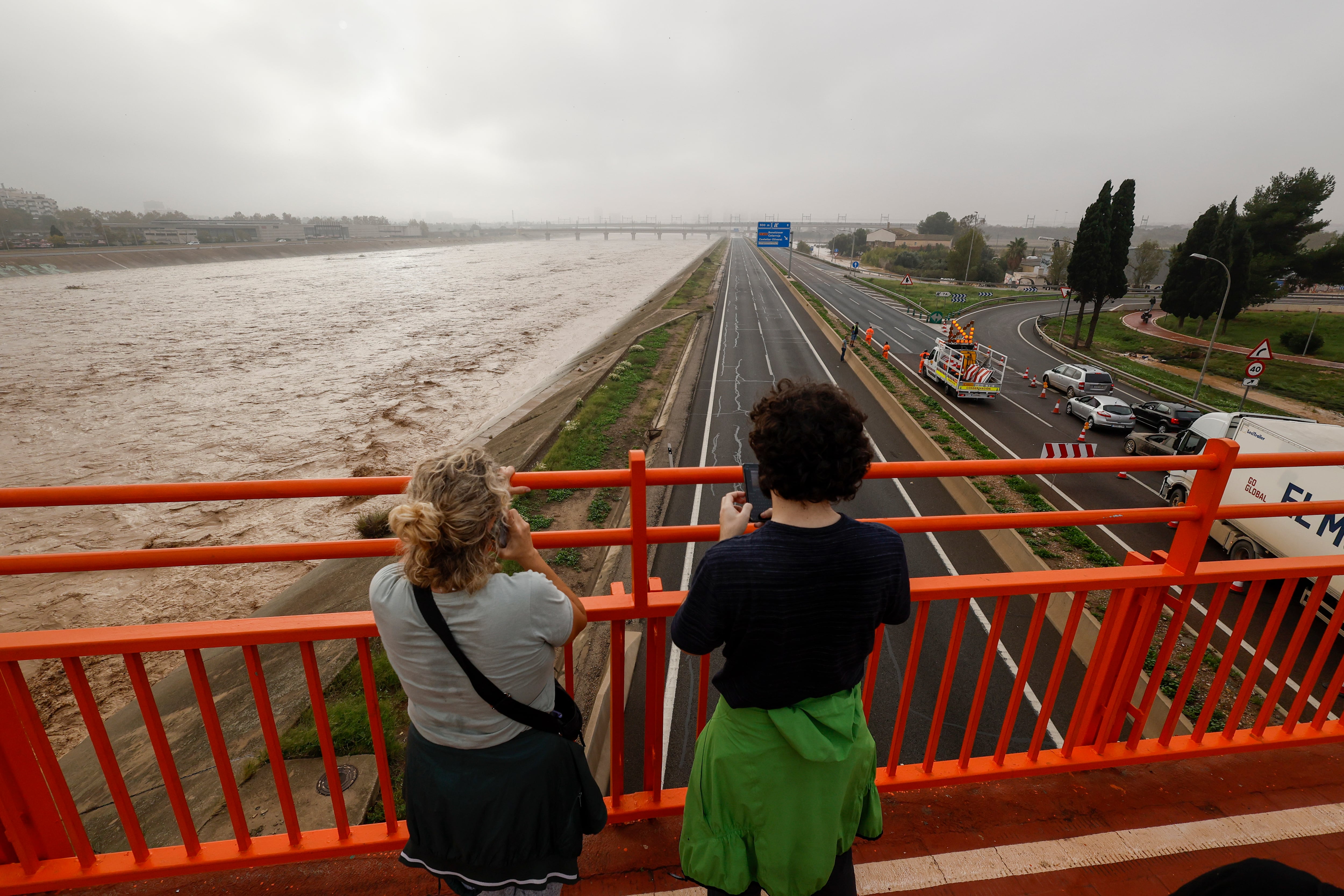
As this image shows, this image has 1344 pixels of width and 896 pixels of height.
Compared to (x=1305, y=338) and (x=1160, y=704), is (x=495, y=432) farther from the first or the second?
(x=1305, y=338)

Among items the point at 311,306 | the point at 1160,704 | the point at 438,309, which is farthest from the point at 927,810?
the point at 311,306

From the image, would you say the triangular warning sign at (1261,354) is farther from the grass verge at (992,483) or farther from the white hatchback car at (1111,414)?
the grass verge at (992,483)

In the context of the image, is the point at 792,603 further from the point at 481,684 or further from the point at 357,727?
the point at 357,727

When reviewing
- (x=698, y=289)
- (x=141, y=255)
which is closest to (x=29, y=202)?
(x=141, y=255)

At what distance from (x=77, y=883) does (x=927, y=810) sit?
11.4 ft

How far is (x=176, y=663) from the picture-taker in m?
9.89

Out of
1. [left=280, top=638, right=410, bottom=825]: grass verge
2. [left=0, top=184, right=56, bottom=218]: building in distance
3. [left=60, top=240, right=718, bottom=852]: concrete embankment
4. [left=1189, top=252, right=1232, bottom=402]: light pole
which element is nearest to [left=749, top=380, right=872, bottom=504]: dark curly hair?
[left=60, top=240, right=718, bottom=852]: concrete embankment

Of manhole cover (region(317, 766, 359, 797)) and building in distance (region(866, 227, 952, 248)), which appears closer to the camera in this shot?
manhole cover (region(317, 766, 359, 797))

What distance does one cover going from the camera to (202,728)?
25.3 feet

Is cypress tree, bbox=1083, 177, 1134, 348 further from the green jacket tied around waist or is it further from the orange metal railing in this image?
the green jacket tied around waist

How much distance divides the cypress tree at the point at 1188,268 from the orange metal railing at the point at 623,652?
1696 inches

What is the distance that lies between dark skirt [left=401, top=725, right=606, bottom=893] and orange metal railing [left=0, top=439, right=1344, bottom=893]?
36cm

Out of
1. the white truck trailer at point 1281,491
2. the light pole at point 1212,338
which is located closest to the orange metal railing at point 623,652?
the white truck trailer at point 1281,491

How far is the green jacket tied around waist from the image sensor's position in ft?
5.21
